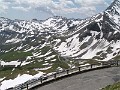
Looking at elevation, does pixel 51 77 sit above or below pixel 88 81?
above

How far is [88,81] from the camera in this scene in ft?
160

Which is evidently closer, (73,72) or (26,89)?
(26,89)

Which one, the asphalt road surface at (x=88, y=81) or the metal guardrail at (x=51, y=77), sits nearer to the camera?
the metal guardrail at (x=51, y=77)

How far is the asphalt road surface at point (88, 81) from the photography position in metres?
44.6

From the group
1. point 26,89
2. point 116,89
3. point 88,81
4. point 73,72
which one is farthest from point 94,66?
point 116,89

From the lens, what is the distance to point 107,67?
2571 inches

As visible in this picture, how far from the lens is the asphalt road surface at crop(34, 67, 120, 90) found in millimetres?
44562

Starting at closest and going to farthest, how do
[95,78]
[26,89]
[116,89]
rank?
[116,89] < [26,89] < [95,78]

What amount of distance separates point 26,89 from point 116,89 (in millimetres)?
13740

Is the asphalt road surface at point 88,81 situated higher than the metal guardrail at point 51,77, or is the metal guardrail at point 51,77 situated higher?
A: the metal guardrail at point 51,77

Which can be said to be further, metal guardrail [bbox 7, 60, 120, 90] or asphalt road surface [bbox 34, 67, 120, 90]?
asphalt road surface [bbox 34, 67, 120, 90]

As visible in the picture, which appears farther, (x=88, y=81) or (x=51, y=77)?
(x=51, y=77)

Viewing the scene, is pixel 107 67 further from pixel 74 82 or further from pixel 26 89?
pixel 26 89

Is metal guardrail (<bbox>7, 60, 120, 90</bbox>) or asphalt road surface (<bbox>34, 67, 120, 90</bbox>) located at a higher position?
metal guardrail (<bbox>7, 60, 120, 90</bbox>)
